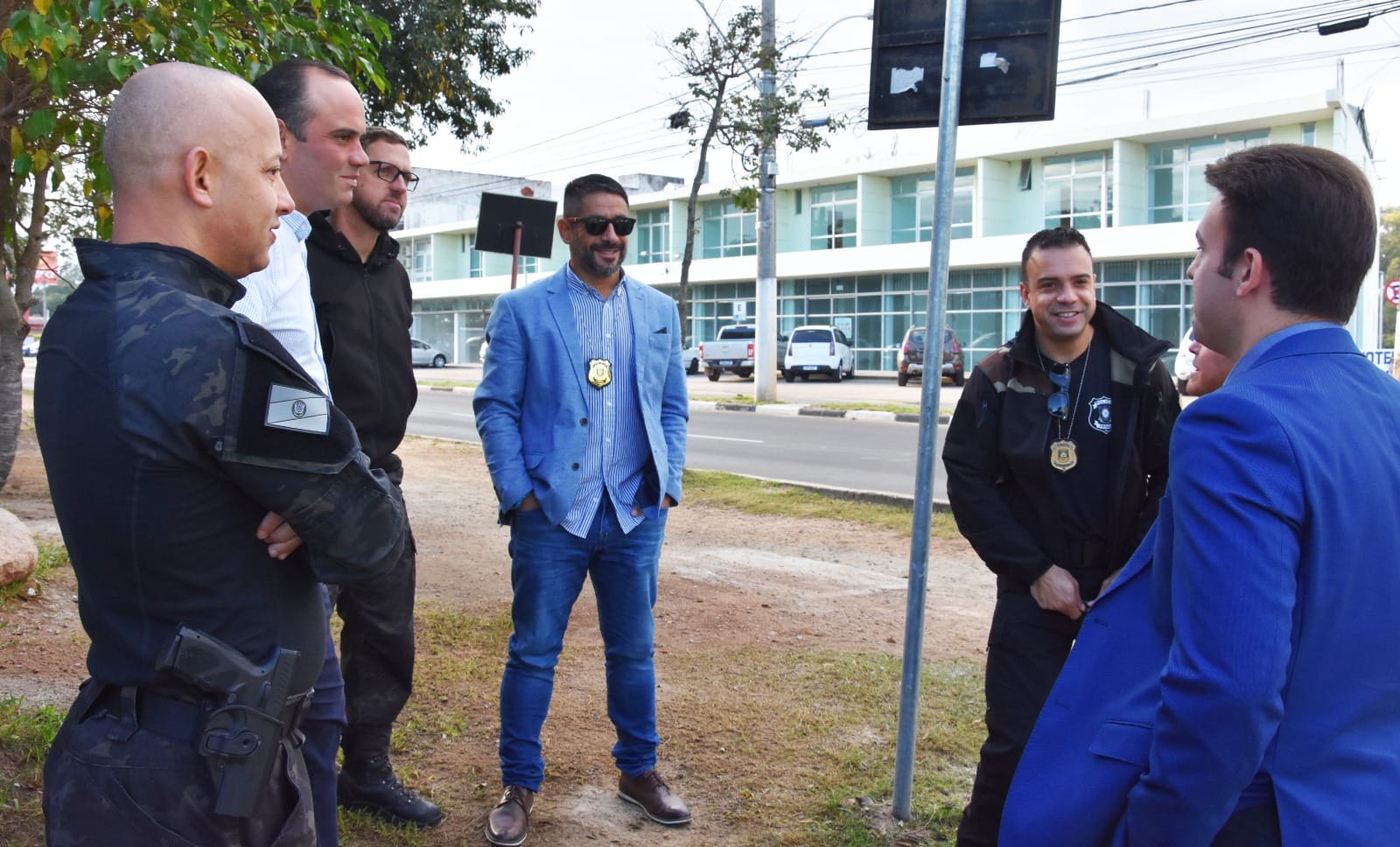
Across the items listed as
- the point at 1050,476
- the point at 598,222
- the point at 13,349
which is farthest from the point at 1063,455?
the point at 13,349

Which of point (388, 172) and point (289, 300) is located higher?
point (388, 172)

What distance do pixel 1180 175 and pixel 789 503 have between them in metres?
28.0

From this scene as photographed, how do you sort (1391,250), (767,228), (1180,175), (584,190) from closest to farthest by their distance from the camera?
(584,190), (767,228), (1180,175), (1391,250)

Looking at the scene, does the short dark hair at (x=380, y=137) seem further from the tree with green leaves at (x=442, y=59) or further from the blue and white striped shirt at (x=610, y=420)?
the tree with green leaves at (x=442, y=59)

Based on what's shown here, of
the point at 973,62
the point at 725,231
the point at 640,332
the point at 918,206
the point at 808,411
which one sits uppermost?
the point at 918,206

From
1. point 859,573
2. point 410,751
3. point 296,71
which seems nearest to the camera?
point 296,71

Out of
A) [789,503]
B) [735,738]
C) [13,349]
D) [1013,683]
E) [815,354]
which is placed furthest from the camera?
[815,354]

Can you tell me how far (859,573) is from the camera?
7488 millimetres

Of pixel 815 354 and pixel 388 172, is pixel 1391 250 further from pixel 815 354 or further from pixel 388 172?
pixel 388 172

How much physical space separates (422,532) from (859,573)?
3.37 m

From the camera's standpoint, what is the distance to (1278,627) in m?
1.55

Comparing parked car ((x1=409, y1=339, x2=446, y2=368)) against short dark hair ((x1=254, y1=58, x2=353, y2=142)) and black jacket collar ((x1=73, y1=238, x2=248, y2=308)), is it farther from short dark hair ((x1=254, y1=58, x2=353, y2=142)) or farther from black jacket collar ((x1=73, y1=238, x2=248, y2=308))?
black jacket collar ((x1=73, y1=238, x2=248, y2=308))

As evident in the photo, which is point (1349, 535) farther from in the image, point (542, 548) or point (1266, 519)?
point (542, 548)

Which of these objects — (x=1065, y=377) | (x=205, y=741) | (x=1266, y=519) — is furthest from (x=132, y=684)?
(x=1065, y=377)
